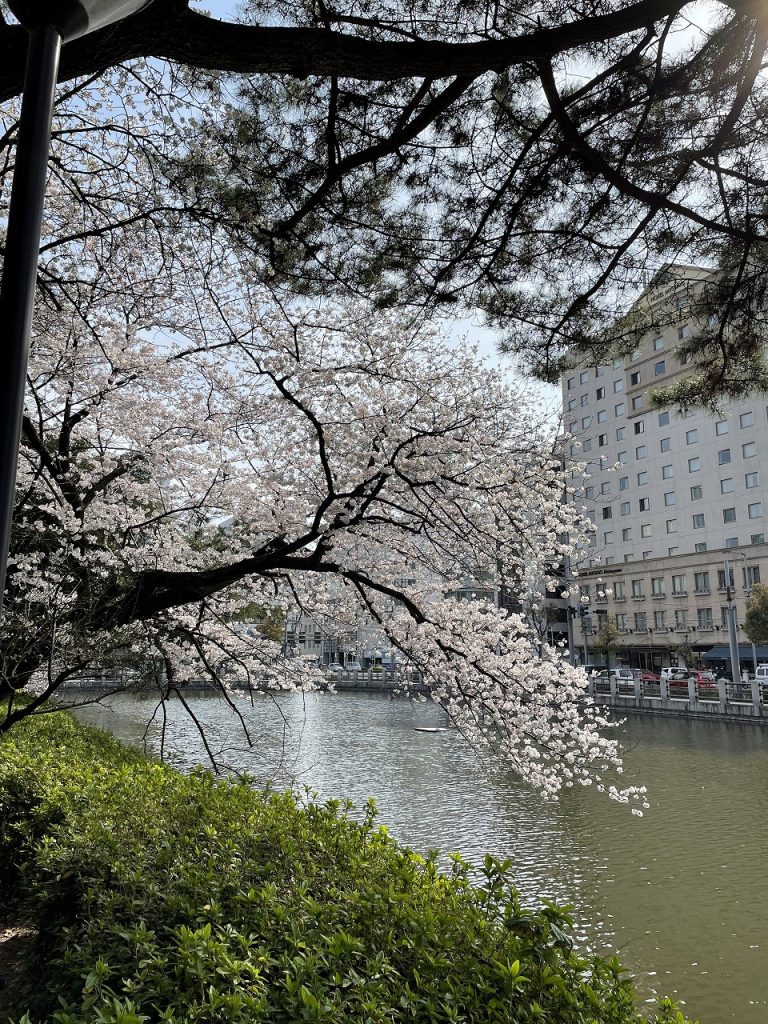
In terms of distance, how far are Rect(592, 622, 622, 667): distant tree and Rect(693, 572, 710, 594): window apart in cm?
513

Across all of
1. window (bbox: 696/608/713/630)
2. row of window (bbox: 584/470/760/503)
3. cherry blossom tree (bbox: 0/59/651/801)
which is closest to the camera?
cherry blossom tree (bbox: 0/59/651/801)

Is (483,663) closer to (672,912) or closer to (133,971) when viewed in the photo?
(672,912)

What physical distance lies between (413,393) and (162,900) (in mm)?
5280

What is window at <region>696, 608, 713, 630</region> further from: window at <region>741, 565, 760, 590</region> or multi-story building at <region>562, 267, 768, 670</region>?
window at <region>741, 565, 760, 590</region>

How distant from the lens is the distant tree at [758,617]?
30.7m

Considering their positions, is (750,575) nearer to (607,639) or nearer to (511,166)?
(607,639)

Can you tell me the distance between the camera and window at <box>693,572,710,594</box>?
38.8 metres

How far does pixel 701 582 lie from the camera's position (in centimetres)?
3925

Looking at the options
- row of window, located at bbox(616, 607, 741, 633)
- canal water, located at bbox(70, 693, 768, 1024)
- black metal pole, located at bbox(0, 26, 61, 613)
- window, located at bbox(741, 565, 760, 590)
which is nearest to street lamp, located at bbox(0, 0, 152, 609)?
black metal pole, located at bbox(0, 26, 61, 613)

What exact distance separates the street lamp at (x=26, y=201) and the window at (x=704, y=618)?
41998 mm

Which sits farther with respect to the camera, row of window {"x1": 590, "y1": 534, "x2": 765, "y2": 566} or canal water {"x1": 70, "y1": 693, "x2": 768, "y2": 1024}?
row of window {"x1": 590, "y1": 534, "x2": 765, "y2": 566}

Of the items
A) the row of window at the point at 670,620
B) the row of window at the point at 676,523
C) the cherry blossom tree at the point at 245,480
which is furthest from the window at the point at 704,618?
the cherry blossom tree at the point at 245,480

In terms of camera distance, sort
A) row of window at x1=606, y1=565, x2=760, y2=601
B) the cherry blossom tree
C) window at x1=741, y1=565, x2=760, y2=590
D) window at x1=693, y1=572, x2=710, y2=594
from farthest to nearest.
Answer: window at x1=693, y1=572, x2=710, y2=594 → row of window at x1=606, y1=565, x2=760, y2=601 → window at x1=741, y1=565, x2=760, y2=590 → the cherry blossom tree

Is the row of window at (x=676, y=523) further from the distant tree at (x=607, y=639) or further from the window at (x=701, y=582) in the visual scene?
the distant tree at (x=607, y=639)
